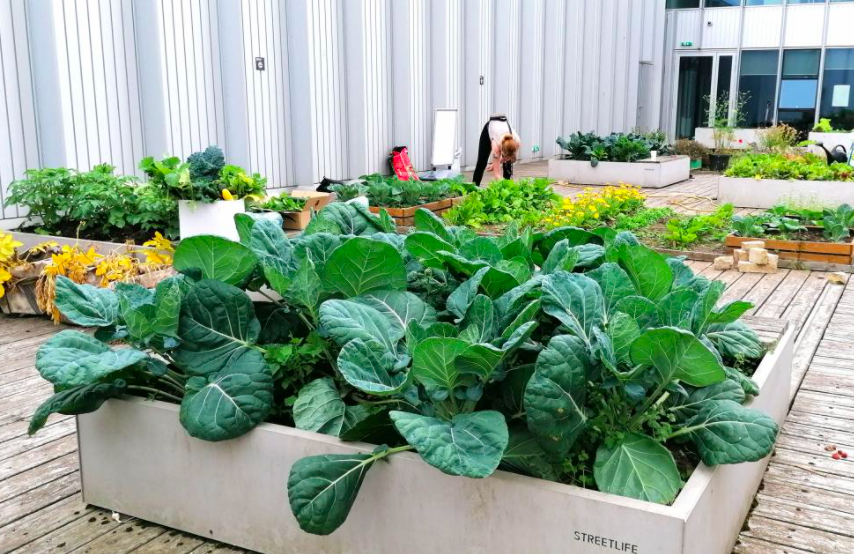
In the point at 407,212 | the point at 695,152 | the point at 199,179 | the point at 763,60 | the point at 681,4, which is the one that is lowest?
the point at 407,212

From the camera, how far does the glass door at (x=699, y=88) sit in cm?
2662

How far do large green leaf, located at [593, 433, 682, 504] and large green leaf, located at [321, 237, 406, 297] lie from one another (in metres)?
0.87

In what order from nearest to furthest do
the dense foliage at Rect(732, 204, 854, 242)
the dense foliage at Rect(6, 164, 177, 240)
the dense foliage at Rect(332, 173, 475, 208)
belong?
the dense foliage at Rect(6, 164, 177, 240), the dense foliage at Rect(732, 204, 854, 242), the dense foliage at Rect(332, 173, 475, 208)

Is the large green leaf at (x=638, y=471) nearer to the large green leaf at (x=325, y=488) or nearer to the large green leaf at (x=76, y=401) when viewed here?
the large green leaf at (x=325, y=488)

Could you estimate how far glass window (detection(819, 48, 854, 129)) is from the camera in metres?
24.9

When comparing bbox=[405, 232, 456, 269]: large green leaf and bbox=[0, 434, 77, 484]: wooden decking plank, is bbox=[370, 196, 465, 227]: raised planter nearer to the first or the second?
bbox=[0, 434, 77, 484]: wooden decking plank

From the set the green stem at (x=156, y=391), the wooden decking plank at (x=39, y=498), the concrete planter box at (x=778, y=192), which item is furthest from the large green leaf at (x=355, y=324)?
the concrete planter box at (x=778, y=192)

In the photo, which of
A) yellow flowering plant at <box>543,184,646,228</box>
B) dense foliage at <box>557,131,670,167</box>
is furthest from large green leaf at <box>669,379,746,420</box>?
dense foliage at <box>557,131,670,167</box>

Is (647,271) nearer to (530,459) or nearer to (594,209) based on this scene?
(530,459)

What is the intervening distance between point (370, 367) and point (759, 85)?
26827 millimetres

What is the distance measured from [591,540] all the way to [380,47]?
43.1ft

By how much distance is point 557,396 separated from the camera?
207 cm

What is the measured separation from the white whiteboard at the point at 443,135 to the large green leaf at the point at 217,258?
13055mm

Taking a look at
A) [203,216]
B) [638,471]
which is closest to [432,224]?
[638,471]
